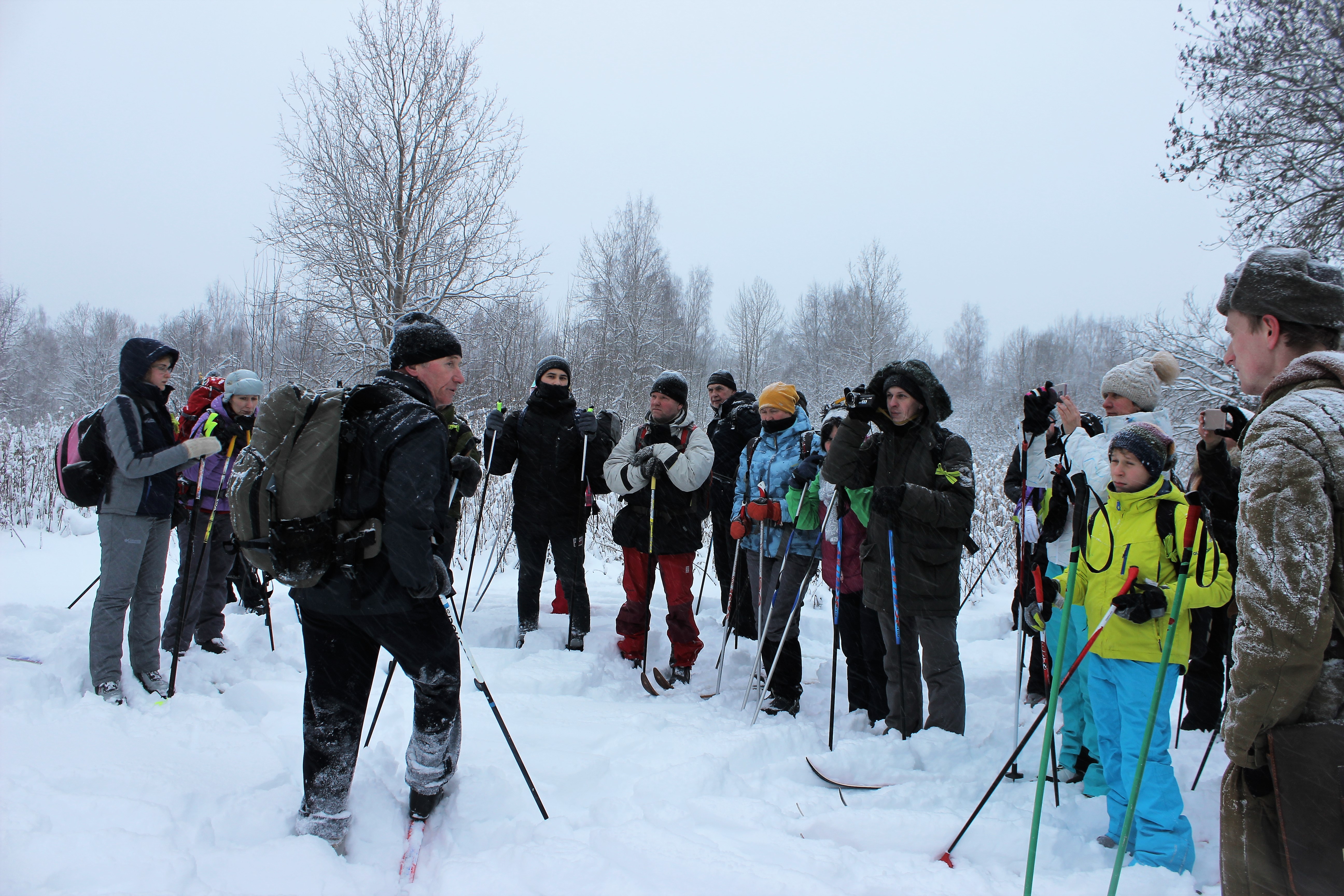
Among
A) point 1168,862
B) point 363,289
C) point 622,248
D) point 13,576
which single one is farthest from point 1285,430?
point 622,248

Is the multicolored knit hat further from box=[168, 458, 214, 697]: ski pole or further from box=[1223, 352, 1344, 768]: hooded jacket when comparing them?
box=[168, 458, 214, 697]: ski pole

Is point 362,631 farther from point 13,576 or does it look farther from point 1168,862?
point 13,576

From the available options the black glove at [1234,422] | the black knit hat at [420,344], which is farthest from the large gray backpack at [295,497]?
the black glove at [1234,422]

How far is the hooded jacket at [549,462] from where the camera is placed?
5039mm

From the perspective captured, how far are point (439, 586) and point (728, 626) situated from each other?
8.32 feet

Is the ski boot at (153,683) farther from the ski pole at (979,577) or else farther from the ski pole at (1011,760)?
the ski pole at (979,577)

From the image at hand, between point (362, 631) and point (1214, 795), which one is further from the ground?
point (362, 631)

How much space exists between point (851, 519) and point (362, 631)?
294cm

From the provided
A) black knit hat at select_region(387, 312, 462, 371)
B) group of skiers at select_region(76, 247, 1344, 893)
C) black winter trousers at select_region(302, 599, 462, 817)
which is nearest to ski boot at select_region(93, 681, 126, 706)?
group of skiers at select_region(76, 247, 1344, 893)

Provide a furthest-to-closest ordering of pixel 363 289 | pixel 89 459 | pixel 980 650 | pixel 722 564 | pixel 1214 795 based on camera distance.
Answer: pixel 363 289 < pixel 722 564 < pixel 980 650 < pixel 89 459 < pixel 1214 795

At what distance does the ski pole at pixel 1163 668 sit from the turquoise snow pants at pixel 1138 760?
0.19m

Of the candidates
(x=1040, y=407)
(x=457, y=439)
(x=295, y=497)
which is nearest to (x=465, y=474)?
(x=457, y=439)

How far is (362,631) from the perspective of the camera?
245 centimetres

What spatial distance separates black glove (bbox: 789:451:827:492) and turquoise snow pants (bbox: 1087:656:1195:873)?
1.84 meters
